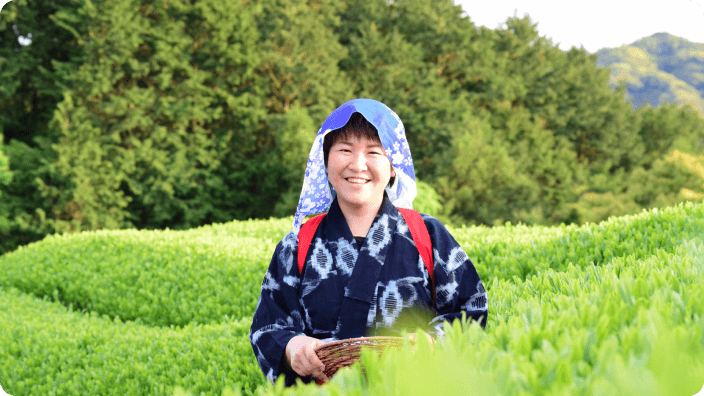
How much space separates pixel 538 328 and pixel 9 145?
19651mm

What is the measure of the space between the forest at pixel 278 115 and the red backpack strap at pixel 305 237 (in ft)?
37.0

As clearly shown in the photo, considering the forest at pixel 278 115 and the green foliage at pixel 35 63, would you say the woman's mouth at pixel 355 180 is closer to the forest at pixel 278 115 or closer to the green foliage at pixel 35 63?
the forest at pixel 278 115

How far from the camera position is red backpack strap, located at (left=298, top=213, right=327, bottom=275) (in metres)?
2.48

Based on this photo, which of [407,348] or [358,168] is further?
[358,168]

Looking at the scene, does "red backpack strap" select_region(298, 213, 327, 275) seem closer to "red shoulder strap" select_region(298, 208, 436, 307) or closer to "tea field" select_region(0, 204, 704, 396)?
"red shoulder strap" select_region(298, 208, 436, 307)

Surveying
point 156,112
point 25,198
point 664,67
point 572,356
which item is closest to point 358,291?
point 572,356

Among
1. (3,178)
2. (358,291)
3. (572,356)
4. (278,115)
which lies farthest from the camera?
(278,115)

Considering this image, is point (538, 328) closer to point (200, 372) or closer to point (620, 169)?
point (200, 372)

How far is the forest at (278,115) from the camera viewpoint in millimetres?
16656

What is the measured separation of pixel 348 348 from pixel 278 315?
1.93ft

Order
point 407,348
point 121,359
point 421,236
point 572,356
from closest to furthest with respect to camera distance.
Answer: point 572,356 → point 407,348 → point 421,236 → point 121,359

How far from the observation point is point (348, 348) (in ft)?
6.44

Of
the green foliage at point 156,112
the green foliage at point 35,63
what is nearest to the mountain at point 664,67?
the green foliage at point 156,112

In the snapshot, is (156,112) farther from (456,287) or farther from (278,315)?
(456,287)
